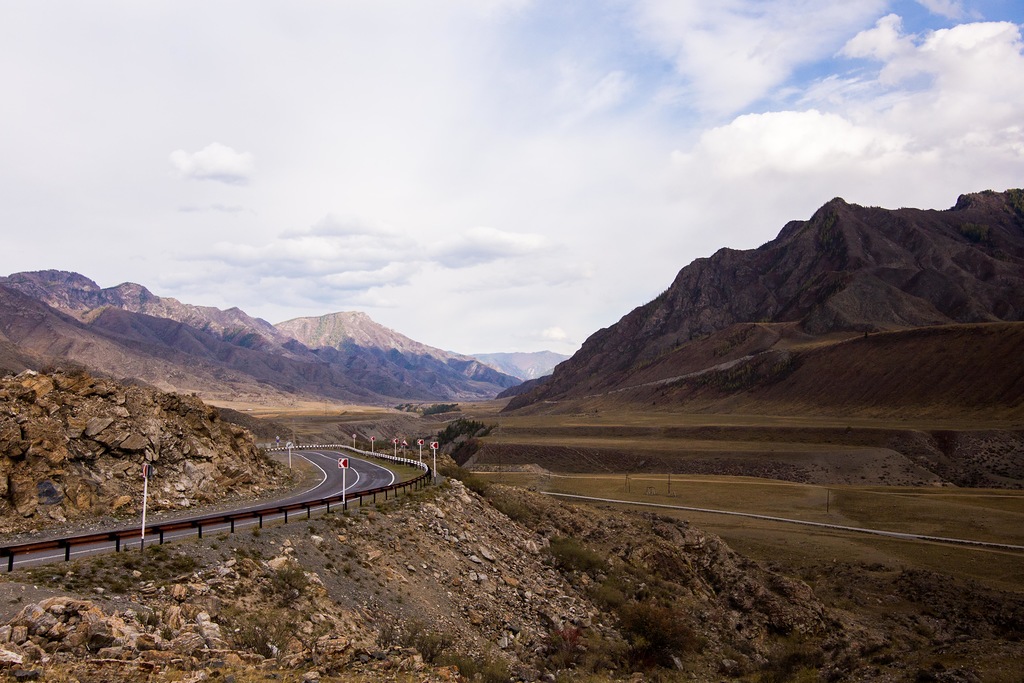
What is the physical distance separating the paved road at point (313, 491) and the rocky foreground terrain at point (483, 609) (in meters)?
1.68

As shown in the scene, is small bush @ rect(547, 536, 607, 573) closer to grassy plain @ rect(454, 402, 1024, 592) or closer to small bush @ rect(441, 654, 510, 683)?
small bush @ rect(441, 654, 510, 683)

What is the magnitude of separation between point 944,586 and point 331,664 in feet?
113

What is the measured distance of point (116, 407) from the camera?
3142 centimetres

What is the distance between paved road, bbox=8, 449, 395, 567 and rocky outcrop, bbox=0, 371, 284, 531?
2800mm

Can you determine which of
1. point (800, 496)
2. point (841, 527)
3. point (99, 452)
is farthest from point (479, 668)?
point (800, 496)

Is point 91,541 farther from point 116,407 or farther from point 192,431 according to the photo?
point 192,431

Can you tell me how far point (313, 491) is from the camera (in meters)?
36.9

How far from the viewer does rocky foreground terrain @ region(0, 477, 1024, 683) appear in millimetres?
14672

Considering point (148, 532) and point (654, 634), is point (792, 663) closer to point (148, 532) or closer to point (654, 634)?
point (654, 634)

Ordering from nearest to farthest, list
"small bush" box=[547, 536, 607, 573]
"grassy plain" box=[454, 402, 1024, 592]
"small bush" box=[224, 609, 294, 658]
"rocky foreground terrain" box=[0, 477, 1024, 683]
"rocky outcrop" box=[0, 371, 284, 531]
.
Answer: "rocky foreground terrain" box=[0, 477, 1024, 683]
"small bush" box=[224, 609, 294, 658]
"rocky outcrop" box=[0, 371, 284, 531]
"small bush" box=[547, 536, 607, 573]
"grassy plain" box=[454, 402, 1024, 592]

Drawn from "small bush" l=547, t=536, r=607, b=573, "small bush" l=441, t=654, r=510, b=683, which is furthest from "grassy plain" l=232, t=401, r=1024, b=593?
"small bush" l=441, t=654, r=510, b=683

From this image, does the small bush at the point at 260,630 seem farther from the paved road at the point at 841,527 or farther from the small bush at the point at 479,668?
the paved road at the point at 841,527

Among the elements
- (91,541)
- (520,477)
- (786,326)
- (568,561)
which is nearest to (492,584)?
(568,561)

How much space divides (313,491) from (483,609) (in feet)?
50.9
